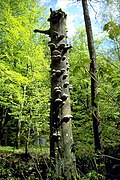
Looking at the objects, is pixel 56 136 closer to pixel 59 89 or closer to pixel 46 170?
pixel 59 89

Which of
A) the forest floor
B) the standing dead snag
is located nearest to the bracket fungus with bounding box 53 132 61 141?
the standing dead snag

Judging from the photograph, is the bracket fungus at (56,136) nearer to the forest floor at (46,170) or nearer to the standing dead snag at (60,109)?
the standing dead snag at (60,109)

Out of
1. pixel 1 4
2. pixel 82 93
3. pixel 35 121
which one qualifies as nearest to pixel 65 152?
pixel 1 4

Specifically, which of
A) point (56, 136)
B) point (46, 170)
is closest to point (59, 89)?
point (56, 136)

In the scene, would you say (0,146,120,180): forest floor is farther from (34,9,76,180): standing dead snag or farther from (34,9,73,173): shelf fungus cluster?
(34,9,73,173): shelf fungus cluster

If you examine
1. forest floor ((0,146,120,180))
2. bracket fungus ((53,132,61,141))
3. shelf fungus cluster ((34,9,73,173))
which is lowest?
forest floor ((0,146,120,180))

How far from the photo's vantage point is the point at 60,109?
2.48 m


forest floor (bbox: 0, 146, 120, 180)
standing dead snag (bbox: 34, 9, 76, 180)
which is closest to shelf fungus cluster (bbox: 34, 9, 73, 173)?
standing dead snag (bbox: 34, 9, 76, 180)

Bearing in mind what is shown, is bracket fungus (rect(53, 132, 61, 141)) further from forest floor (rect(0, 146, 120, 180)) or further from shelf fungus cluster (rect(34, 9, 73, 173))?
forest floor (rect(0, 146, 120, 180))

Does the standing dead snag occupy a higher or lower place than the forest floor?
higher

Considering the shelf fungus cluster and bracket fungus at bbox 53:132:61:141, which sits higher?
the shelf fungus cluster

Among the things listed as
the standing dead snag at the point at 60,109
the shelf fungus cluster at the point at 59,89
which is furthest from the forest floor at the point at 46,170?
the shelf fungus cluster at the point at 59,89

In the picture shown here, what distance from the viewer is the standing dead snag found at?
2.32 meters

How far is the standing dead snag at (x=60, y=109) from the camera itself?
2324 mm
